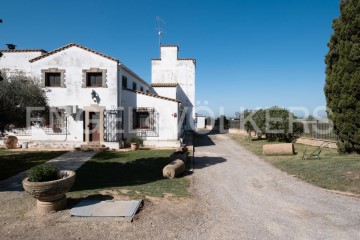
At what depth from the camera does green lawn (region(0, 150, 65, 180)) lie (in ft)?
36.3

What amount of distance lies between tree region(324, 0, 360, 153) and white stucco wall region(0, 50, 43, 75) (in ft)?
70.9

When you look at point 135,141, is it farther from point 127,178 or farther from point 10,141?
point 127,178

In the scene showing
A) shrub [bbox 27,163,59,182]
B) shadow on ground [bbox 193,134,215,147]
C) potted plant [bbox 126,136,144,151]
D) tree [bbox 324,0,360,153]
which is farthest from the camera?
shadow on ground [bbox 193,134,215,147]

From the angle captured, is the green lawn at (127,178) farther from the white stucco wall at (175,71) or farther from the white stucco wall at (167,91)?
the white stucco wall at (175,71)

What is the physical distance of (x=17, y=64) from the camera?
2131cm

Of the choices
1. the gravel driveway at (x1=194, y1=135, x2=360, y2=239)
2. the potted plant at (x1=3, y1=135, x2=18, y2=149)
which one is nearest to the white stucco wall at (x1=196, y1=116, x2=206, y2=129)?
the potted plant at (x1=3, y1=135, x2=18, y2=149)

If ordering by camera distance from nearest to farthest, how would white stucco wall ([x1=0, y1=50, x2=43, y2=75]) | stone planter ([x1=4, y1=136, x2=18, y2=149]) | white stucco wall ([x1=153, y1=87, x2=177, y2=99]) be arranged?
1. stone planter ([x1=4, y1=136, x2=18, y2=149])
2. white stucco wall ([x1=0, y1=50, x2=43, y2=75])
3. white stucco wall ([x1=153, y1=87, x2=177, y2=99])

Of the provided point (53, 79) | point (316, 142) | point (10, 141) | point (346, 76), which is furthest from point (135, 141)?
point (346, 76)

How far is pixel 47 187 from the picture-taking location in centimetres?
611

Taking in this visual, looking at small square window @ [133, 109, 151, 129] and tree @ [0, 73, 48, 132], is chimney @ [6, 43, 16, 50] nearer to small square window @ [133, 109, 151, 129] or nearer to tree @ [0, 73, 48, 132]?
small square window @ [133, 109, 151, 129]

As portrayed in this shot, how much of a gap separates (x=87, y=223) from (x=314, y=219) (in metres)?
5.35

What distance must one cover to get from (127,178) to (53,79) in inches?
471

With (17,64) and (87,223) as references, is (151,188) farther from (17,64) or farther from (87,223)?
(17,64)

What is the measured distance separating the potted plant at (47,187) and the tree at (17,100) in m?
4.06
